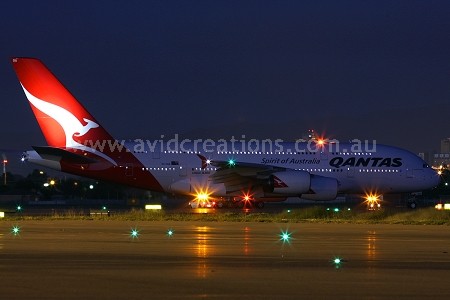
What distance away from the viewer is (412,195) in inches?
2035

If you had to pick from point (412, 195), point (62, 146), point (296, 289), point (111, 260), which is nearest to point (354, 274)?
point (296, 289)

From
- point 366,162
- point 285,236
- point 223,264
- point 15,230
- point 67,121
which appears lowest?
point 223,264

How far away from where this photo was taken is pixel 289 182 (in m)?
47.0

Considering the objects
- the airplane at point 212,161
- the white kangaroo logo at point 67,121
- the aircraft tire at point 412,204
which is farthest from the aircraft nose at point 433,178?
the white kangaroo logo at point 67,121

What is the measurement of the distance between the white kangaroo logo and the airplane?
50 mm

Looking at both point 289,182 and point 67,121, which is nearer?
point 67,121

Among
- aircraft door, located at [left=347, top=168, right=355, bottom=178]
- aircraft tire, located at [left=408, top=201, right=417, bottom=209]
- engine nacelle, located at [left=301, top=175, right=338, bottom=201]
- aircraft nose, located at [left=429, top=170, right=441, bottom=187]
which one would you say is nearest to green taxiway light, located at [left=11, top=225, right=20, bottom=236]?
engine nacelle, located at [left=301, top=175, right=338, bottom=201]

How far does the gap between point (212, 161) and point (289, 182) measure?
4130 millimetres

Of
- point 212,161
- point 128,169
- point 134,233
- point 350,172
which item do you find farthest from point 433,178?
point 134,233

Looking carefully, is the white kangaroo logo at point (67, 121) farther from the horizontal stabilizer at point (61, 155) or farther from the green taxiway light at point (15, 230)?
the green taxiway light at point (15, 230)

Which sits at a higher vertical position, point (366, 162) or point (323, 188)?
point (366, 162)

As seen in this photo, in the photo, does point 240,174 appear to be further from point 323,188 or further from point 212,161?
point 323,188

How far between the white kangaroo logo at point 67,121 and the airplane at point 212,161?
0.17 ft

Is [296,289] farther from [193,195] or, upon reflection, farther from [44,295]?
[193,195]
